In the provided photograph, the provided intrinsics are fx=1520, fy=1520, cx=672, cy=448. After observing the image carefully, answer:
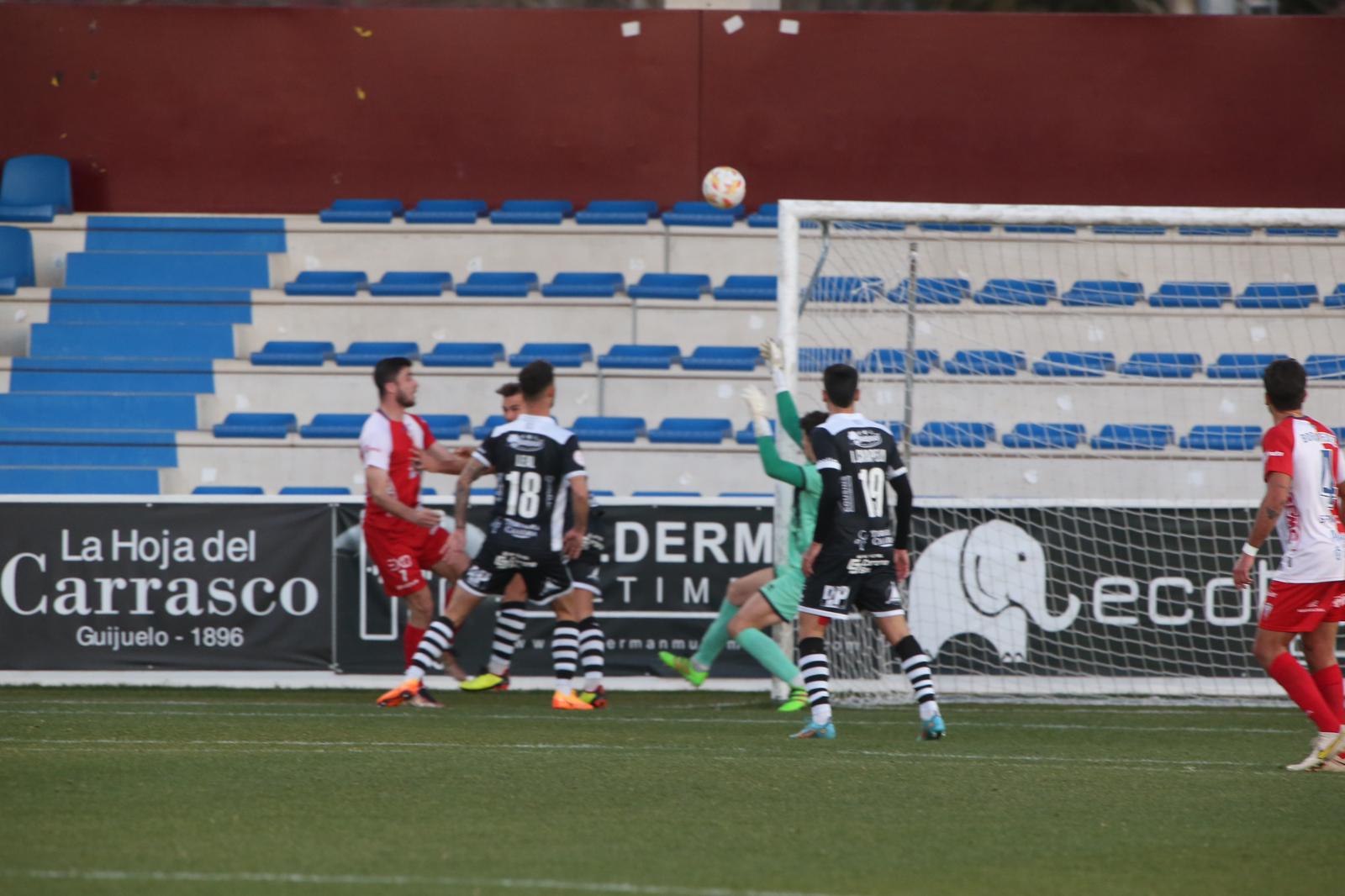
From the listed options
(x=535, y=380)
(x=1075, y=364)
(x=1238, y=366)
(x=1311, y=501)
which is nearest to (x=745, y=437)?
(x=1075, y=364)

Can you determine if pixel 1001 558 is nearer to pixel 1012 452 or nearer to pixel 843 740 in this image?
pixel 1012 452

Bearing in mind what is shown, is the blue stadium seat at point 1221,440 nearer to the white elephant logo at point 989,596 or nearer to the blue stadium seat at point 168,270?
the white elephant logo at point 989,596

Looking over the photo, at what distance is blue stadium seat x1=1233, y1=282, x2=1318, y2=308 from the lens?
13672mm

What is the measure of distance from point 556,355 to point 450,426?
4.32 ft

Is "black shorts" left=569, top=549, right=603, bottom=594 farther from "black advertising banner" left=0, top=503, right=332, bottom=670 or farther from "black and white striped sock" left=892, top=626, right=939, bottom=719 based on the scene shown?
"black and white striped sock" left=892, top=626, right=939, bottom=719

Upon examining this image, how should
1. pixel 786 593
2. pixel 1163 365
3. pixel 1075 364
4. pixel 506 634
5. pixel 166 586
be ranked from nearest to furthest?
pixel 786 593 → pixel 506 634 → pixel 166 586 → pixel 1163 365 → pixel 1075 364

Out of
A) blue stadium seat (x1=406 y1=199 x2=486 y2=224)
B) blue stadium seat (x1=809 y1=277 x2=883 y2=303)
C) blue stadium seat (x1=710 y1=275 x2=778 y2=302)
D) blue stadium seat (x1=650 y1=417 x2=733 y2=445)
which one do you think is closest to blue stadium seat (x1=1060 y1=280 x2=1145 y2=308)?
blue stadium seat (x1=809 y1=277 x2=883 y2=303)

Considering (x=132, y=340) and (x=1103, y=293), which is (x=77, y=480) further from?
(x=1103, y=293)

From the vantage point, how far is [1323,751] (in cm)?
650

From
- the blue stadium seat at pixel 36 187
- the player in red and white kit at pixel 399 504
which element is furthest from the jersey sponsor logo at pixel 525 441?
the blue stadium seat at pixel 36 187

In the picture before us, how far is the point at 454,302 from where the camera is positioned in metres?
14.7

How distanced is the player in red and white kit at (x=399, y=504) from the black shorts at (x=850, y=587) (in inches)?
105

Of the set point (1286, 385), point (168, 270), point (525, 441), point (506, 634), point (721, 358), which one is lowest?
point (506, 634)

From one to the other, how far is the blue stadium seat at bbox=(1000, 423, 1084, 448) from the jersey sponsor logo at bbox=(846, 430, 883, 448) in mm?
4761
